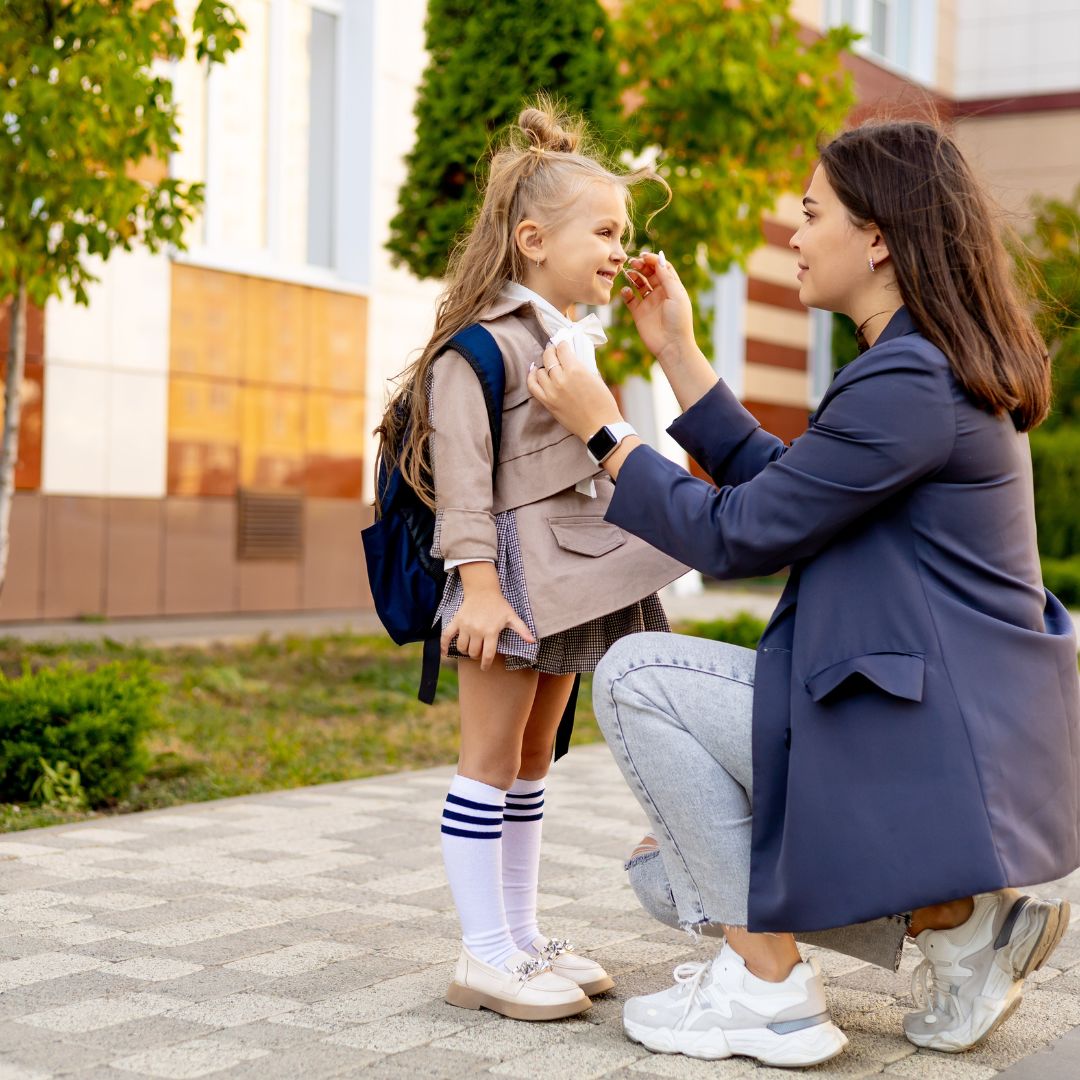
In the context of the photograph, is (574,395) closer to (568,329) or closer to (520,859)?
(568,329)

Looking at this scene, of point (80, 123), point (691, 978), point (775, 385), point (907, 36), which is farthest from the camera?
point (907, 36)

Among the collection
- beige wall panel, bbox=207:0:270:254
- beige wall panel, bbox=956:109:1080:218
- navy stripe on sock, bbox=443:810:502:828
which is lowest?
navy stripe on sock, bbox=443:810:502:828

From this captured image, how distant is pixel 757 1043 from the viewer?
2691 mm

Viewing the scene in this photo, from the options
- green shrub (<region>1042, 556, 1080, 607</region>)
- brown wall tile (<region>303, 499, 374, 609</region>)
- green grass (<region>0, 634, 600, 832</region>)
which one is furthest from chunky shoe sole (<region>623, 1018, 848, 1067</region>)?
green shrub (<region>1042, 556, 1080, 607</region>)

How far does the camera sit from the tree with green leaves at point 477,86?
793 cm

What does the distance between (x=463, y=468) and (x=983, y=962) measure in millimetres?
1295

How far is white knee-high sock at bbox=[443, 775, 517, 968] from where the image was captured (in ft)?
9.74

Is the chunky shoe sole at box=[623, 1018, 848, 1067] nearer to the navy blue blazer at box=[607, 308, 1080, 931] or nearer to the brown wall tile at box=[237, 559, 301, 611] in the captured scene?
the navy blue blazer at box=[607, 308, 1080, 931]

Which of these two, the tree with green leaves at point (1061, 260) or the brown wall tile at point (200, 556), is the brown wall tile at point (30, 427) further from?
the tree with green leaves at point (1061, 260)

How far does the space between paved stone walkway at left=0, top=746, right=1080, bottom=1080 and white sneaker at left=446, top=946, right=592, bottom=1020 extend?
32 millimetres

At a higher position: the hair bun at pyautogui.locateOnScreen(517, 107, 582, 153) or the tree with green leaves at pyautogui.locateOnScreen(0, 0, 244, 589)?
the tree with green leaves at pyautogui.locateOnScreen(0, 0, 244, 589)

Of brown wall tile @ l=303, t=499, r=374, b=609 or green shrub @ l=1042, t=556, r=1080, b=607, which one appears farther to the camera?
green shrub @ l=1042, t=556, r=1080, b=607

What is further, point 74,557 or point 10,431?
point 74,557

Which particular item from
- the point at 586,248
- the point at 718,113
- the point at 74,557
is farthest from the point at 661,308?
the point at 74,557
